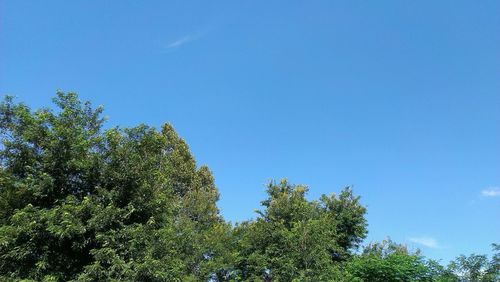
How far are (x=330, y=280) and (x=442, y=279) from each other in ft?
18.3

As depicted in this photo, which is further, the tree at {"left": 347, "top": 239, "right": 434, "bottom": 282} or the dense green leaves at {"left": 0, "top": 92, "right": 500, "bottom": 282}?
the tree at {"left": 347, "top": 239, "right": 434, "bottom": 282}

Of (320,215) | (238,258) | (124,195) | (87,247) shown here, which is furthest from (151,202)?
(320,215)

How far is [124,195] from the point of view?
44.8ft

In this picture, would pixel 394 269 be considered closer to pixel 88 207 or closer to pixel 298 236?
pixel 298 236

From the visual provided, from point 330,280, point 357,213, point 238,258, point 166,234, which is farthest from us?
point 357,213

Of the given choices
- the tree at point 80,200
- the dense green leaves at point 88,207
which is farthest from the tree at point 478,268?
the tree at point 80,200

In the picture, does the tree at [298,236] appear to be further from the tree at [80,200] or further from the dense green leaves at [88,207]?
the tree at [80,200]

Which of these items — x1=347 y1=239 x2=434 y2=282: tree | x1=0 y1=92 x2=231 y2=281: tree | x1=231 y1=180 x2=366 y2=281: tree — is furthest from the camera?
x1=231 y1=180 x2=366 y2=281: tree

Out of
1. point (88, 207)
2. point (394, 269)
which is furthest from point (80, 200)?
point (394, 269)

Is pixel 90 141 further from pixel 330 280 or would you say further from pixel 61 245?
pixel 330 280

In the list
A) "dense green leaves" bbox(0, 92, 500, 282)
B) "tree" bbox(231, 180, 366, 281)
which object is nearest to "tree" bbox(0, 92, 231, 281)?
"dense green leaves" bbox(0, 92, 500, 282)

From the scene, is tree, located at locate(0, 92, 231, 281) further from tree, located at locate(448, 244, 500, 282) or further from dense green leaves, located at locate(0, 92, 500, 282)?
tree, located at locate(448, 244, 500, 282)

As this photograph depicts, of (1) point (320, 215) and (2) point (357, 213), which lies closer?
(1) point (320, 215)

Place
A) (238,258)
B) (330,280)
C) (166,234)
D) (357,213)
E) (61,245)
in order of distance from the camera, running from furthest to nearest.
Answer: (357,213) → (238,258) → (330,280) → (166,234) → (61,245)
